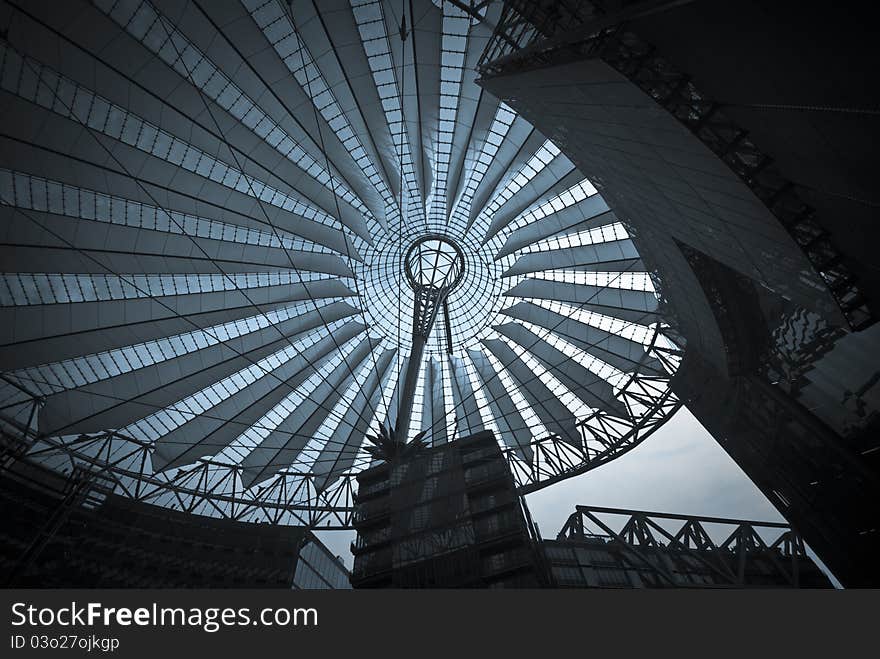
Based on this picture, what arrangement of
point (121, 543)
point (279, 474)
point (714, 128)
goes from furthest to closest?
point (279, 474), point (121, 543), point (714, 128)

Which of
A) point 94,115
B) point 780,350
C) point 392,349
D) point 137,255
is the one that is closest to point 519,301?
point 392,349

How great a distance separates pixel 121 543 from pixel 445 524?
2301cm

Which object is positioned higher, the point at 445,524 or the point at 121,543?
the point at 121,543

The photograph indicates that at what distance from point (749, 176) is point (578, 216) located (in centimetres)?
1685

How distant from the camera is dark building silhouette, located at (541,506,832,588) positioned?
99.5 ft

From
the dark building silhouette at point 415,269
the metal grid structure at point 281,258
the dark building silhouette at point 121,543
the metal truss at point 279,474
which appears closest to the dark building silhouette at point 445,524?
the dark building silhouette at point 415,269

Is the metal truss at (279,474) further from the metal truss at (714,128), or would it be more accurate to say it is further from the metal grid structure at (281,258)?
the metal truss at (714,128)

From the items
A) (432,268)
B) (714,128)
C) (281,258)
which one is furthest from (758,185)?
(432,268)

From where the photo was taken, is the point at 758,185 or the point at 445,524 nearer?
the point at 758,185

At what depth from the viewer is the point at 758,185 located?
1155 centimetres

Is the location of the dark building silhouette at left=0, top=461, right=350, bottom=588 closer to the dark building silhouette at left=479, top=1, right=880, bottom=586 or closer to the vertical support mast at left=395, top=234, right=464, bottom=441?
the vertical support mast at left=395, top=234, right=464, bottom=441

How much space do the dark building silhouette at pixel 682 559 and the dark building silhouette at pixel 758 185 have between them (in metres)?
9.83

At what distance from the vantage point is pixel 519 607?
1028 centimetres

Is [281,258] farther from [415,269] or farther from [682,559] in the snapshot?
[682,559]
